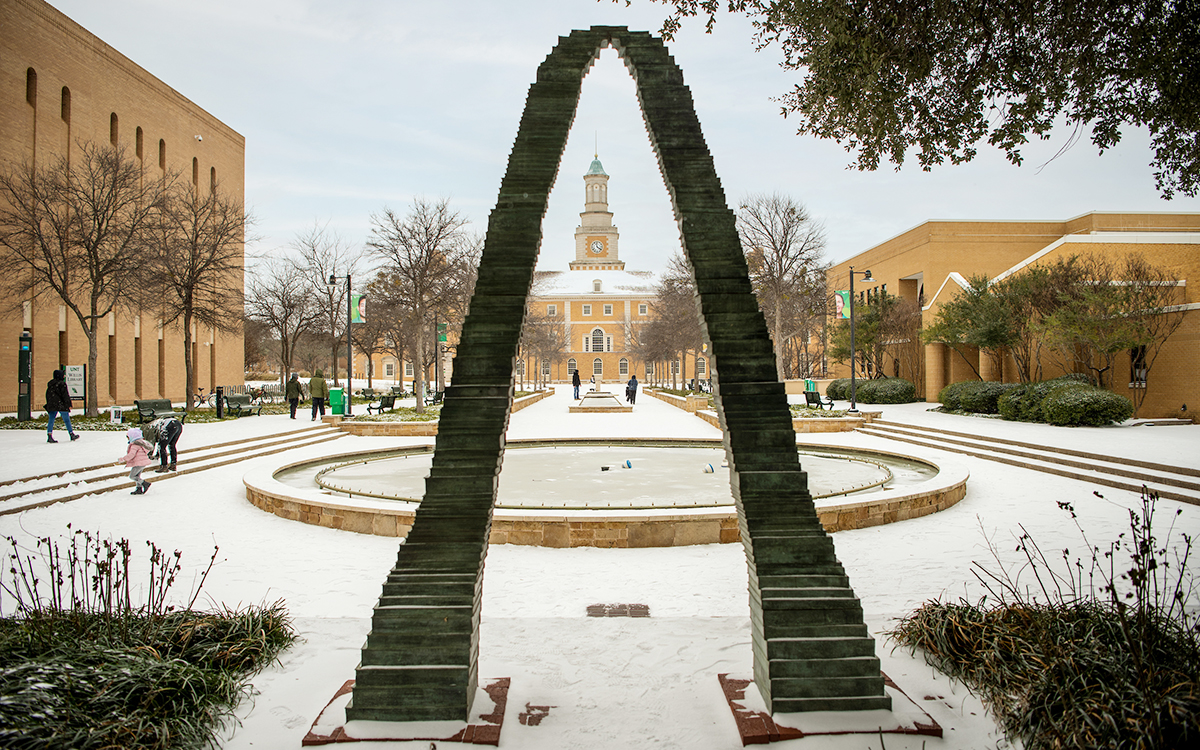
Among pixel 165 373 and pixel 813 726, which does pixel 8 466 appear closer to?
pixel 813 726

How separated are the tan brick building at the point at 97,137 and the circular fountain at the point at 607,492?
776 inches

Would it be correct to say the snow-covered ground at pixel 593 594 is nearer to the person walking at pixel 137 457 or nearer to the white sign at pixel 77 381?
the person walking at pixel 137 457

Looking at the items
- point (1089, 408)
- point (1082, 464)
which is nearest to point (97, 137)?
point (1082, 464)

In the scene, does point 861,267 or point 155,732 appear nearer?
point 155,732

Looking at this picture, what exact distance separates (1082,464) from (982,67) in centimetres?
810

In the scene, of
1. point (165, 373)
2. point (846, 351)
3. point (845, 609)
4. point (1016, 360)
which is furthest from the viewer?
point (846, 351)

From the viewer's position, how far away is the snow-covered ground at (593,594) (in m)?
3.39

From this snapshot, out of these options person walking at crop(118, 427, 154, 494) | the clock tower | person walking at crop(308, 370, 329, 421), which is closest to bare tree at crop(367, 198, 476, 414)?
person walking at crop(308, 370, 329, 421)

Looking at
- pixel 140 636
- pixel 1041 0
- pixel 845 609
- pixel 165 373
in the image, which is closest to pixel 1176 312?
pixel 1041 0

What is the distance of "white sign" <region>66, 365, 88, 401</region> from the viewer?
874 inches

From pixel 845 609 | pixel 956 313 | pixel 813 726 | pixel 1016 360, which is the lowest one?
pixel 813 726

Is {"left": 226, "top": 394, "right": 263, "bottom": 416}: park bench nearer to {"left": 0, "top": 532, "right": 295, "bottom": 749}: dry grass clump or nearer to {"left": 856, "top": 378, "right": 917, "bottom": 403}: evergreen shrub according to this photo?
{"left": 0, "top": 532, "right": 295, "bottom": 749}: dry grass clump

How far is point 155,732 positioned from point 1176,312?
25.7 m

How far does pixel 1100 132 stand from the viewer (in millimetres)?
7133
